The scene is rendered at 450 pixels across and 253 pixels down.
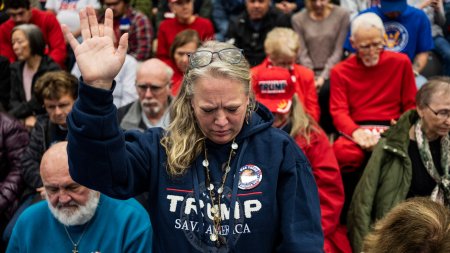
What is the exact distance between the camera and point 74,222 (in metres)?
3.17

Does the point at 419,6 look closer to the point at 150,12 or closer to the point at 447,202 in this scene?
the point at 447,202

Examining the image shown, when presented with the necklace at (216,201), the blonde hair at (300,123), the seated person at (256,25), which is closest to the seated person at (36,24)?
the seated person at (256,25)

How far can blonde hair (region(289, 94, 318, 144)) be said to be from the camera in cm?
412

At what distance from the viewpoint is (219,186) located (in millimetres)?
2324

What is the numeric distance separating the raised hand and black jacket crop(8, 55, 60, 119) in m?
3.79

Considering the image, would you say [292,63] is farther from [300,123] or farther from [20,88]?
[20,88]

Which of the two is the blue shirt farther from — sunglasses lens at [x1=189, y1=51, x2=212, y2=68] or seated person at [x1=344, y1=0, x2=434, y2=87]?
seated person at [x1=344, y1=0, x2=434, y2=87]

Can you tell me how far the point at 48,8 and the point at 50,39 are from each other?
38.5 inches

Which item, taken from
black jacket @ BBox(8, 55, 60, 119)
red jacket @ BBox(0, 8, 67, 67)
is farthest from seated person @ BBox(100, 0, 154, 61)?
black jacket @ BBox(8, 55, 60, 119)

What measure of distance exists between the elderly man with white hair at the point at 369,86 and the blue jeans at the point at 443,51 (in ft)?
4.59

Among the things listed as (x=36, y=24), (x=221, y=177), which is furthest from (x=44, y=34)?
(x=221, y=177)

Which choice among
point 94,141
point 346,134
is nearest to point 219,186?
point 94,141

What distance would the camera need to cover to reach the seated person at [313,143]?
414 cm

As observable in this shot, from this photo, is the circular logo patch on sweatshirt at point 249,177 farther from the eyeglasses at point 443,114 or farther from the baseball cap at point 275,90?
the eyeglasses at point 443,114
